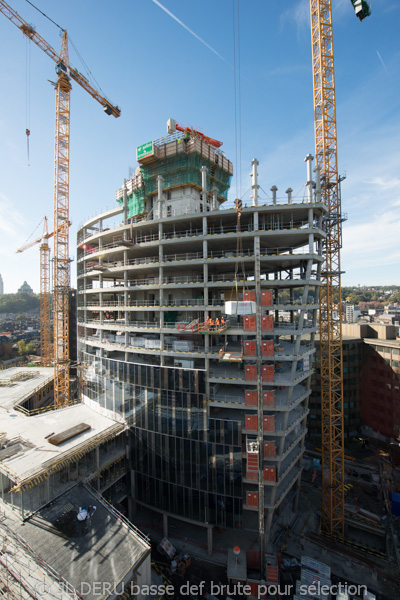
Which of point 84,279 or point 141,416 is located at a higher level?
point 84,279

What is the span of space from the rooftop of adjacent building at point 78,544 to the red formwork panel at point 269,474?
501 inches

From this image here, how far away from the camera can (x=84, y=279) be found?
1698 inches

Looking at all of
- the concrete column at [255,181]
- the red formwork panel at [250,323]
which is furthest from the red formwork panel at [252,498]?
the concrete column at [255,181]

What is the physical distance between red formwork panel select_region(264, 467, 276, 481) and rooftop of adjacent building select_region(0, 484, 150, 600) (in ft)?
41.7

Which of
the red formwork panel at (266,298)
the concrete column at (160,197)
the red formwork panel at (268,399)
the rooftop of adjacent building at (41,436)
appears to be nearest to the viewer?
the rooftop of adjacent building at (41,436)

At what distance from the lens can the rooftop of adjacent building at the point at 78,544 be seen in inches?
682

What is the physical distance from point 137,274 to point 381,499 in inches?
1954

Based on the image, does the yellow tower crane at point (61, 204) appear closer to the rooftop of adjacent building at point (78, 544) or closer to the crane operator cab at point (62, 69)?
the crane operator cab at point (62, 69)

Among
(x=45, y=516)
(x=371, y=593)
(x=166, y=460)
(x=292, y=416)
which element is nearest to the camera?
(x=45, y=516)

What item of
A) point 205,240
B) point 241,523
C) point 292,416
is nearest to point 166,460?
point 241,523

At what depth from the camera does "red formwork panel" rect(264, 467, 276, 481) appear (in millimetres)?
25547

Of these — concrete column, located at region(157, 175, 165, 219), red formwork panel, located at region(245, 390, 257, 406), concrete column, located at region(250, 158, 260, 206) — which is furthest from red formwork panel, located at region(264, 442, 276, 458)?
concrete column, located at region(157, 175, 165, 219)

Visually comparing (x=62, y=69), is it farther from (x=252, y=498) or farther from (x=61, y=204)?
(x=252, y=498)

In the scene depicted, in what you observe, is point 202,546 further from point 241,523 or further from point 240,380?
point 240,380
